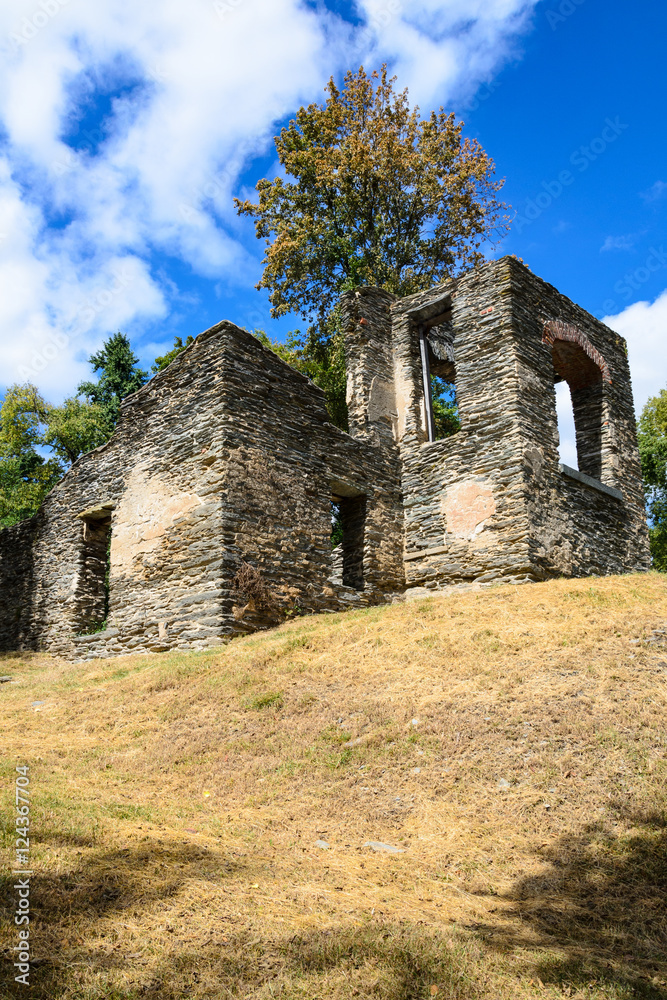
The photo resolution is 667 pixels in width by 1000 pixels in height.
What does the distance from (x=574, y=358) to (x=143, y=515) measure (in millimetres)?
9440

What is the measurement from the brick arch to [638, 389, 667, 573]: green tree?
12.5 m

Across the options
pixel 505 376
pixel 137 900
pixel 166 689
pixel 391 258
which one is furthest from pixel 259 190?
pixel 137 900

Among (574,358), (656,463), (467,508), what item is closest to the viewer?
(467,508)

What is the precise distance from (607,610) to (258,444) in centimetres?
603

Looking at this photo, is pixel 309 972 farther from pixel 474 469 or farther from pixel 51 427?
pixel 51 427

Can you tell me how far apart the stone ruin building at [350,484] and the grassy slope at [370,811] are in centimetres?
229

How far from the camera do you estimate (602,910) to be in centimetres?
398

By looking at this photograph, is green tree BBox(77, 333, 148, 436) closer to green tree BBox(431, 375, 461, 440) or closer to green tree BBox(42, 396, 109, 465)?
green tree BBox(42, 396, 109, 465)

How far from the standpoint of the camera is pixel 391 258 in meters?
A: 22.1

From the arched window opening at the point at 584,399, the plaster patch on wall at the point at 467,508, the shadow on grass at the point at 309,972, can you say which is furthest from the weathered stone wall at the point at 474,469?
the shadow on grass at the point at 309,972

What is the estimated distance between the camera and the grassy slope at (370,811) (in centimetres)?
339

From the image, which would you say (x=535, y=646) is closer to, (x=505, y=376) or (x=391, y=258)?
(x=505, y=376)

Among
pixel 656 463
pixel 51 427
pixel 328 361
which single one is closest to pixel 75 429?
pixel 51 427

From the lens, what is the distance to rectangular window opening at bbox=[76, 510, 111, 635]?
1398 centimetres
